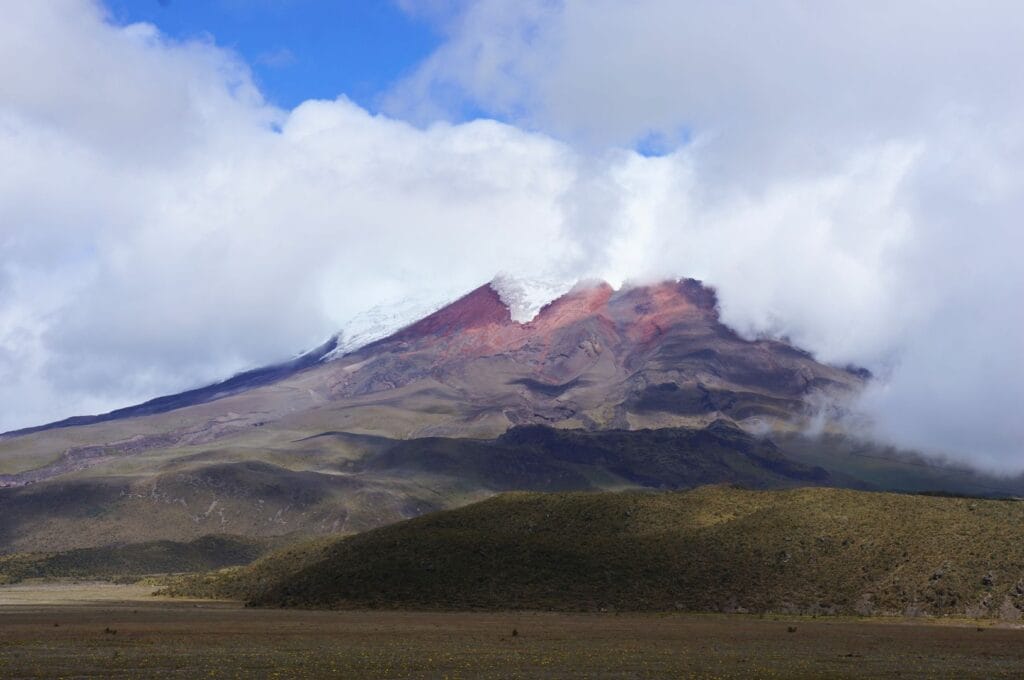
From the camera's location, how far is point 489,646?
55219 mm

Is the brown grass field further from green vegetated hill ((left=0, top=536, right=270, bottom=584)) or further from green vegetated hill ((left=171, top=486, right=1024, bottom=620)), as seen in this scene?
green vegetated hill ((left=0, top=536, right=270, bottom=584))

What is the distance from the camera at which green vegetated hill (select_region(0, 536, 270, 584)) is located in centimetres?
16612

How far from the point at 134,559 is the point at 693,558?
123311 millimetres

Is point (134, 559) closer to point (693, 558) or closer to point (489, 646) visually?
point (693, 558)

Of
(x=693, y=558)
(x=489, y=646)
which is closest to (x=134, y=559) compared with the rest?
(x=693, y=558)

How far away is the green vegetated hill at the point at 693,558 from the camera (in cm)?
7962

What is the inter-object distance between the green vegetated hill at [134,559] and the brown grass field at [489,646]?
86.3 metres

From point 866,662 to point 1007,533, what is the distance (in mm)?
41946

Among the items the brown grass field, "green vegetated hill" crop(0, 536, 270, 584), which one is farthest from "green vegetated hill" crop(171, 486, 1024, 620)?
"green vegetated hill" crop(0, 536, 270, 584)

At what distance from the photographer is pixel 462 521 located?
10188cm

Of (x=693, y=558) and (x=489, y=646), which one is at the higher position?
(x=693, y=558)

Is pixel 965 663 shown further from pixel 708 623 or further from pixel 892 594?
pixel 892 594

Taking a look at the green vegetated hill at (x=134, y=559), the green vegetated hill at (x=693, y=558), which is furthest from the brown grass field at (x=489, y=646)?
the green vegetated hill at (x=134, y=559)

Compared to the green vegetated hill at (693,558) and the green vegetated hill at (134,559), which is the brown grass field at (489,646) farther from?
the green vegetated hill at (134,559)
